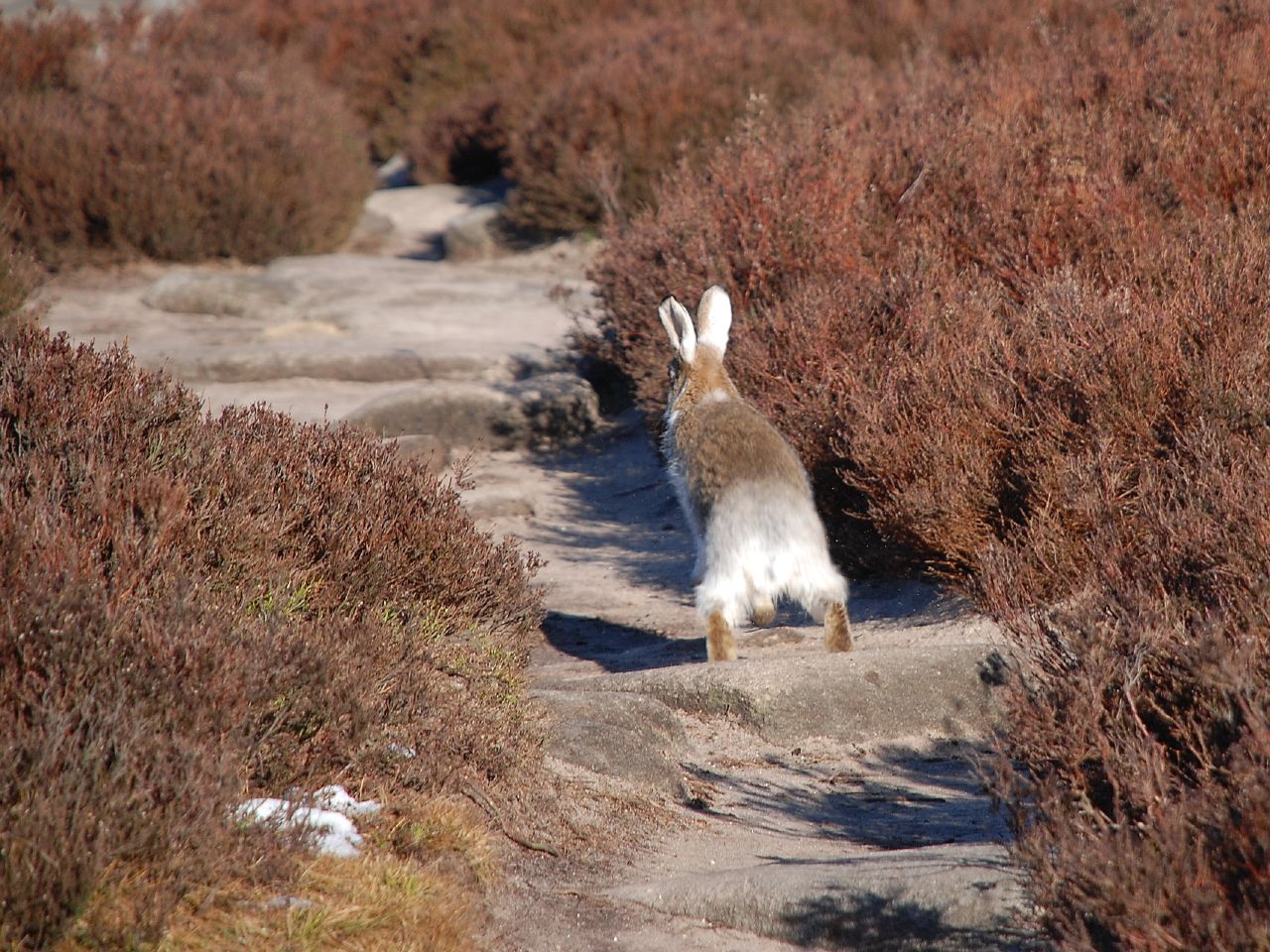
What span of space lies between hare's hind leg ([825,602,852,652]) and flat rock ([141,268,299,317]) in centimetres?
869

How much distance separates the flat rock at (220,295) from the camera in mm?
12906

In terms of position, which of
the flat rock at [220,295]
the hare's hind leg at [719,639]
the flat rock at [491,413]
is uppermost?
the hare's hind leg at [719,639]

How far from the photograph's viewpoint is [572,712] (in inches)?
183

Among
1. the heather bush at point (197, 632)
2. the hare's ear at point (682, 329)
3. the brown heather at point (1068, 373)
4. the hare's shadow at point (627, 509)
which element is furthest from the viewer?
the hare's shadow at point (627, 509)

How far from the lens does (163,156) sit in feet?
46.0

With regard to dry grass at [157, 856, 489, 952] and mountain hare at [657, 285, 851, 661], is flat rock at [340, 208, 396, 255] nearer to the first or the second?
mountain hare at [657, 285, 851, 661]

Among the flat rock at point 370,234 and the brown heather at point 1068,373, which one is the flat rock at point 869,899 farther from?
the flat rock at point 370,234

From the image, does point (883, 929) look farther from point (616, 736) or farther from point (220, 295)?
point (220, 295)

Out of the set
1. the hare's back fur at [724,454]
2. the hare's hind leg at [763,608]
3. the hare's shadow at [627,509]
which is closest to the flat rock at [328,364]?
the hare's shadow at [627,509]

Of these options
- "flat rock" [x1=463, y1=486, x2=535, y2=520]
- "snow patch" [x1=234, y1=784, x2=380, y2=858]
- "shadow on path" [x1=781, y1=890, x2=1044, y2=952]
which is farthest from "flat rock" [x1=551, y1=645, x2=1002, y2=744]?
"flat rock" [x1=463, y1=486, x2=535, y2=520]

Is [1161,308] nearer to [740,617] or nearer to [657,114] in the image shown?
[740,617]

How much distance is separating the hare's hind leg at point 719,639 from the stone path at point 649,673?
8 cm

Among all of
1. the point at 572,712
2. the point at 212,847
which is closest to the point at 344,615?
the point at 572,712

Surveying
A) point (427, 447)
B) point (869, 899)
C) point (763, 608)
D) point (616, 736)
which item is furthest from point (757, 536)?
point (427, 447)
